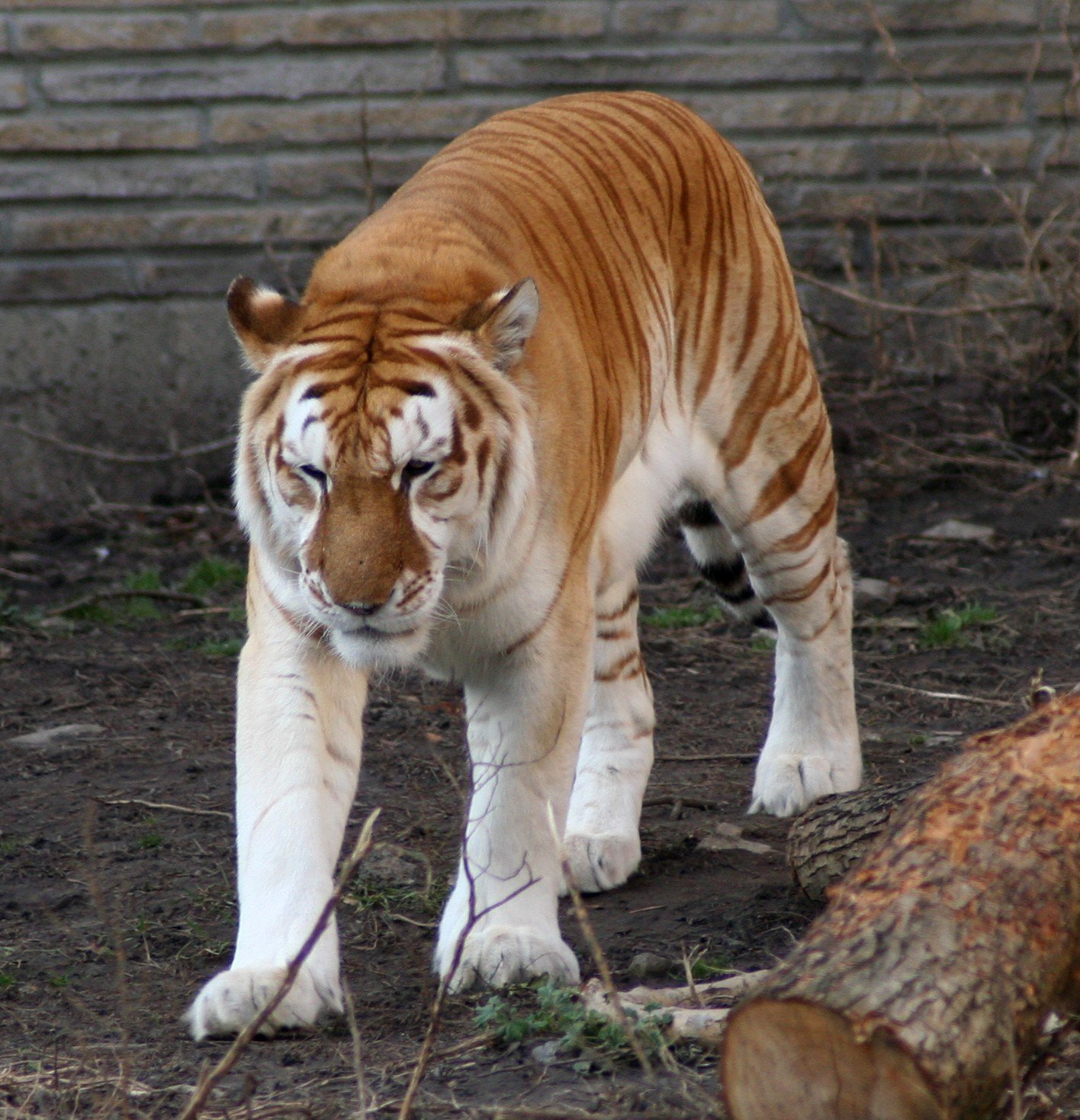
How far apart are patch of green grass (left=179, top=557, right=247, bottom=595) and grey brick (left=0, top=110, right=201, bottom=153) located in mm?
1817

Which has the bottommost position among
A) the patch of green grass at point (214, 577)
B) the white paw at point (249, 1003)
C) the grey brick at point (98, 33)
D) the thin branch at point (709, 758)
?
the patch of green grass at point (214, 577)

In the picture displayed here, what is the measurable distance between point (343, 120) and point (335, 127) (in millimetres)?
47

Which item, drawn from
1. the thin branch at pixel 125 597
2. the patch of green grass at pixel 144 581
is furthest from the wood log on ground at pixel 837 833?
the patch of green grass at pixel 144 581

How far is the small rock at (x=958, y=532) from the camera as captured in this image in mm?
6234

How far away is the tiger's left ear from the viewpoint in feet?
8.96

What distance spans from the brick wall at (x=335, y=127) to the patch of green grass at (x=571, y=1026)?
4610 millimetres

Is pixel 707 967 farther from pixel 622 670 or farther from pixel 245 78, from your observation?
pixel 245 78

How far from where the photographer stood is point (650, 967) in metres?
2.81

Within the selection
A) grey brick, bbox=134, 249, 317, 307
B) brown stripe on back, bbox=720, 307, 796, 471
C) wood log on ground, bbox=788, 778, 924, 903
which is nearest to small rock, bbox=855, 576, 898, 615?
brown stripe on back, bbox=720, 307, 796, 471

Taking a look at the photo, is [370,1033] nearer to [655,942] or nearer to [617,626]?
[655,942]

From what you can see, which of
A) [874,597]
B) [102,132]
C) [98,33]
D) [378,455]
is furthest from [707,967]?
[98,33]

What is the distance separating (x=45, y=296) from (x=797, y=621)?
4042 mm

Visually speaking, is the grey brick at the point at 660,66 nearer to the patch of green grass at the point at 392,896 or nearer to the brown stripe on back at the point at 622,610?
the brown stripe on back at the point at 622,610

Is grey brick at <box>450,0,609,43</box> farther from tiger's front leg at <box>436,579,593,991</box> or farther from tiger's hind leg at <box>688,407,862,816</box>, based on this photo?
Result: tiger's front leg at <box>436,579,593,991</box>
